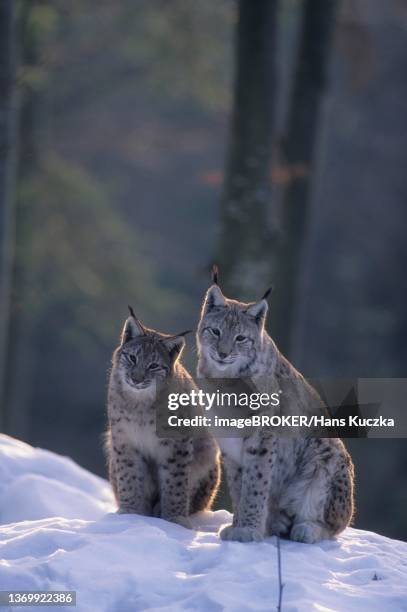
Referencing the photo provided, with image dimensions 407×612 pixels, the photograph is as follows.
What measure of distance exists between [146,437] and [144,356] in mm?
469

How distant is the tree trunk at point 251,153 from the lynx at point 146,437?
3.12 m

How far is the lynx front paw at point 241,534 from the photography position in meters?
5.21

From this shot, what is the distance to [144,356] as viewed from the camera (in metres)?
5.60

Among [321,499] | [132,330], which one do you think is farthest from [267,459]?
[132,330]

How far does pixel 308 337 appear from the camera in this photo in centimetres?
2028

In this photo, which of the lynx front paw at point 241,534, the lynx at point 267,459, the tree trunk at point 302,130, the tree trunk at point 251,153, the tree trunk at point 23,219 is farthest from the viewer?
the tree trunk at point 23,219

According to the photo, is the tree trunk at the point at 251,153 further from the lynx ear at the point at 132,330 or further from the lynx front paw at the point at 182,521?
the lynx front paw at the point at 182,521

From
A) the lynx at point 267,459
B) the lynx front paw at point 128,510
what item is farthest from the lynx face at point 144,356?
the lynx front paw at point 128,510

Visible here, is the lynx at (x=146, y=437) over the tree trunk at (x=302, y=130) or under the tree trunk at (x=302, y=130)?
under

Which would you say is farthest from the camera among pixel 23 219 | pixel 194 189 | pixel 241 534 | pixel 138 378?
pixel 194 189

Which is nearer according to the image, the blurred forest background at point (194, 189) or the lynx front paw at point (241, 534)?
the lynx front paw at point (241, 534)

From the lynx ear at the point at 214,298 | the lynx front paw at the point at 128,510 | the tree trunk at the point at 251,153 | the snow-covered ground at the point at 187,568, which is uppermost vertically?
the tree trunk at the point at 251,153

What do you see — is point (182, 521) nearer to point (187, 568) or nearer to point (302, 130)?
point (187, 568)

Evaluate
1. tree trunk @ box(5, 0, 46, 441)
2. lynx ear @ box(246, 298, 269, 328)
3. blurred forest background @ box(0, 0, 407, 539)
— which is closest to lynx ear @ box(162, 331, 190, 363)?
lynx ear @ box(246, 298, 269, 328)
